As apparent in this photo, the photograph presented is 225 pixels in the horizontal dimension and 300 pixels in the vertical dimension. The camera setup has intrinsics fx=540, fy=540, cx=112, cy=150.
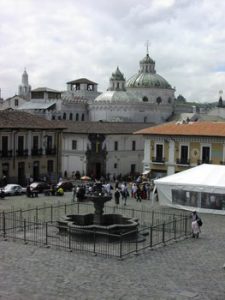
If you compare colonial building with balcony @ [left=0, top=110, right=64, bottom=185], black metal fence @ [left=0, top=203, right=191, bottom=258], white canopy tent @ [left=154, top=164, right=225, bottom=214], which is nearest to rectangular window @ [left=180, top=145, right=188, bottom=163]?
white canopy tent @ [left=154, top=164, right=225, bottom=214]

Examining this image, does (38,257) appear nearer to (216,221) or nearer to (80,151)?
(216,221)

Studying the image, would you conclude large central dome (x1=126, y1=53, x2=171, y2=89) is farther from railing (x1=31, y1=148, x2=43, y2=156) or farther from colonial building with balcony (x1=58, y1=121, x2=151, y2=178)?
railing (x1=31, y1=148, x2=43, y2=156)

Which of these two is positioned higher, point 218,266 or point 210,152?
point 210,152

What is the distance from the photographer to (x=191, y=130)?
43906mm

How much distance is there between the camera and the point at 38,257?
18781 mm

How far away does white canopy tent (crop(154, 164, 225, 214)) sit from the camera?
98.0 feet

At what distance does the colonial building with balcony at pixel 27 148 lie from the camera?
44.7 meters

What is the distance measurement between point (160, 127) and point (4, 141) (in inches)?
519

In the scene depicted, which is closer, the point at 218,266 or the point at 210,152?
the point at 218,266

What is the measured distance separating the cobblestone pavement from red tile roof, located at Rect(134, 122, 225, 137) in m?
21.9

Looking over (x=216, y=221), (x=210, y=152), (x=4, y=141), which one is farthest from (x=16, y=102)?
(x=216, y=221)

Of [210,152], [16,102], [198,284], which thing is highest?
[16,102]

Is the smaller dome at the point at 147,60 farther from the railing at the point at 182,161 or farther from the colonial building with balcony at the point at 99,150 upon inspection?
the railing at the point at 182,161

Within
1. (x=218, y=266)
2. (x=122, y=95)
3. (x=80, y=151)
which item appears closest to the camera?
(x=218, y=266)
